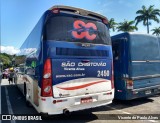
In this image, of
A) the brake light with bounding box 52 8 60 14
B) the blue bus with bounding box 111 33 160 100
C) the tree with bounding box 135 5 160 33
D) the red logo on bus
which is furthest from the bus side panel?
the tree with bounding box 135 5 160 33

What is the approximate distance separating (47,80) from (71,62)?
0.91 m

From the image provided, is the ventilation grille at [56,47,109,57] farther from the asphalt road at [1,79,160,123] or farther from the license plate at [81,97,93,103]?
the asphalt road at [1,79,160,123]

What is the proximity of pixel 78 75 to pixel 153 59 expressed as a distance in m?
4.46

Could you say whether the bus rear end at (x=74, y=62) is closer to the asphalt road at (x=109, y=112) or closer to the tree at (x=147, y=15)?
the asphalt road at (x=109, y=112)

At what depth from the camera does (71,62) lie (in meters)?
6.30

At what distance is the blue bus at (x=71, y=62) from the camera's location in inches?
234

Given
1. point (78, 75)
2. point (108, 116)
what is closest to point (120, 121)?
point (108, 116)

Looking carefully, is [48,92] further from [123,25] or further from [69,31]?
[123,25]

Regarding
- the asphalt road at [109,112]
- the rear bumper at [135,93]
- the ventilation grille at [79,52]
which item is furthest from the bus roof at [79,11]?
the asphalt road at [109,112]

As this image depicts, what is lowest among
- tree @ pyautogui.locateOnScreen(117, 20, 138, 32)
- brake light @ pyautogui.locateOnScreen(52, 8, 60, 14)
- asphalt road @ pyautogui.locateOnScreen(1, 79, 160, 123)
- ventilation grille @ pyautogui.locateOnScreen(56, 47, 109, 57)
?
asphalt road @ pyautogui.locateOnScreen(1, 79, 160, 123)

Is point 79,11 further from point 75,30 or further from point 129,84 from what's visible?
point 129,84

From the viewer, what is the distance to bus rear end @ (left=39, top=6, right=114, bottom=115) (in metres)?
5.93

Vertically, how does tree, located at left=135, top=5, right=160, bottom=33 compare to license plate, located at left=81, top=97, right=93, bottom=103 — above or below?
above

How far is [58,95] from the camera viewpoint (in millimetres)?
5965
